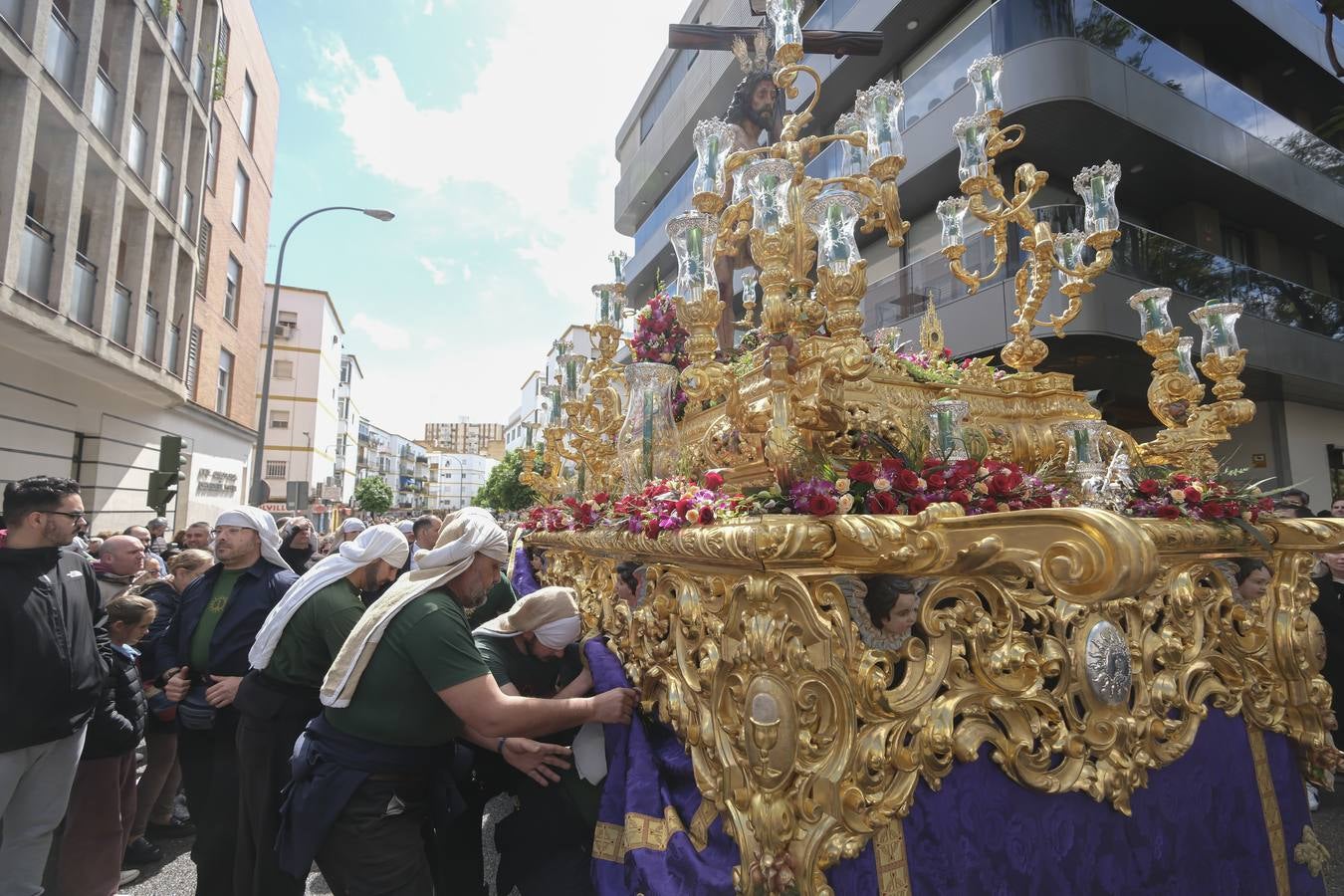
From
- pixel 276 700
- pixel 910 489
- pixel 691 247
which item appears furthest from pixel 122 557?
pixel 910 489

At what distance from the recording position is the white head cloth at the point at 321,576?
2.94m

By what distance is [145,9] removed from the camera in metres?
11.1

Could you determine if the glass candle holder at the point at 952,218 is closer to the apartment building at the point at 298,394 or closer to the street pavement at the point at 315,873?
the street pavement at the point at 315,873

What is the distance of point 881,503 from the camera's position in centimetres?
218

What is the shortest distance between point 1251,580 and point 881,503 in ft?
6.07

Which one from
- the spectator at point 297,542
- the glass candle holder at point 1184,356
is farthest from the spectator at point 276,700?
the glass candle holder at point 1184,356

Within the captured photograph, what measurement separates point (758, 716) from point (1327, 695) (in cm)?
247

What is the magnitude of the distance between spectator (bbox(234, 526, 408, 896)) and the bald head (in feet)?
7.61

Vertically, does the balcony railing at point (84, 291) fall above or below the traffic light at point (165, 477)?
above

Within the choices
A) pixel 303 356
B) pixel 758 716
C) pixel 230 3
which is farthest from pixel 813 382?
pixel 303 356

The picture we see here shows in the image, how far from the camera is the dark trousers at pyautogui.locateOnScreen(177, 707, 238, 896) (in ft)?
10.5

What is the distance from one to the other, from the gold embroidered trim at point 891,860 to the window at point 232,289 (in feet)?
66.6

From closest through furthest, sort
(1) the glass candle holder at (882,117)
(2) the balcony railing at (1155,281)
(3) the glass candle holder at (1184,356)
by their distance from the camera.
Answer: (1) the glass candle holder at (882,117) < (3) the glass candle holder at (1184,356) < (2) the balcony railing at (1155,281)

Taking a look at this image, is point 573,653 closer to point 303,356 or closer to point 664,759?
point 664,759
